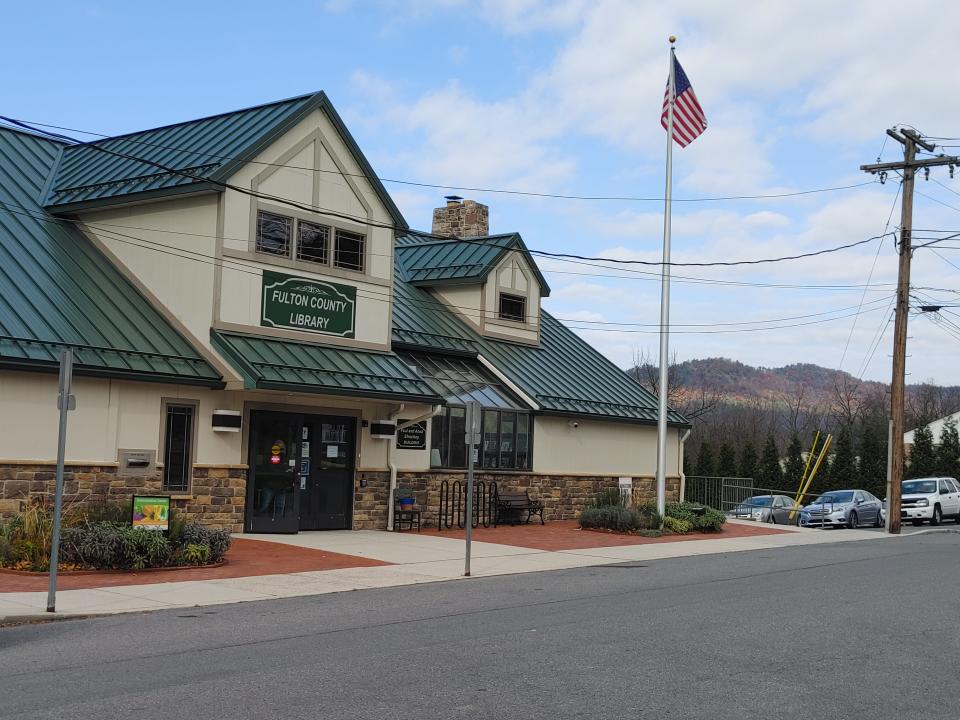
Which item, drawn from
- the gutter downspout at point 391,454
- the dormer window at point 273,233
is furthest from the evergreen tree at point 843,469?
the dormer window at point 273,233

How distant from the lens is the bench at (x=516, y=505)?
86.3 feet

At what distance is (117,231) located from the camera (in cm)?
2173

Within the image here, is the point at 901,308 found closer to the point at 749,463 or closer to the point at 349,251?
the point at 349,251

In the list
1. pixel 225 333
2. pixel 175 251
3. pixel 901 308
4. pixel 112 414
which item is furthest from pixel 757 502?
pixel 112 414

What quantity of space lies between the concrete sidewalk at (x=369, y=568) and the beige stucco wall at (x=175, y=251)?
15.7 feet

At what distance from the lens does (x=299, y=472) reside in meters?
21.8

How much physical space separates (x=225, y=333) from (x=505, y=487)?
369 inches

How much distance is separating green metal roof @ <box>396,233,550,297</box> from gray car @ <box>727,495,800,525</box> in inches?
449

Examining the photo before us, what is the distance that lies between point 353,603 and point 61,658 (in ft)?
14.6

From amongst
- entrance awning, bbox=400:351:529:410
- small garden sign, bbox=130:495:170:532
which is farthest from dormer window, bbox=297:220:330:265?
small garden sign, bbox=130:495:170:532

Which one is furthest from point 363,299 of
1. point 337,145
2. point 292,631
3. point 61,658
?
point 61,658

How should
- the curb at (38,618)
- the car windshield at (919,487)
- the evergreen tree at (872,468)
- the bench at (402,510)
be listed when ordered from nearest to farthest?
the curb at (38,618)
the bench at (402,510)
the car windshield at (919,487)
the evergreen tree at (872,468)

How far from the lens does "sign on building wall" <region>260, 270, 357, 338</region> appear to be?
70.5ft

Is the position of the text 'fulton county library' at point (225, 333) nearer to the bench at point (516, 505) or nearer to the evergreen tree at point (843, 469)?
the bench at point (516, 505)
